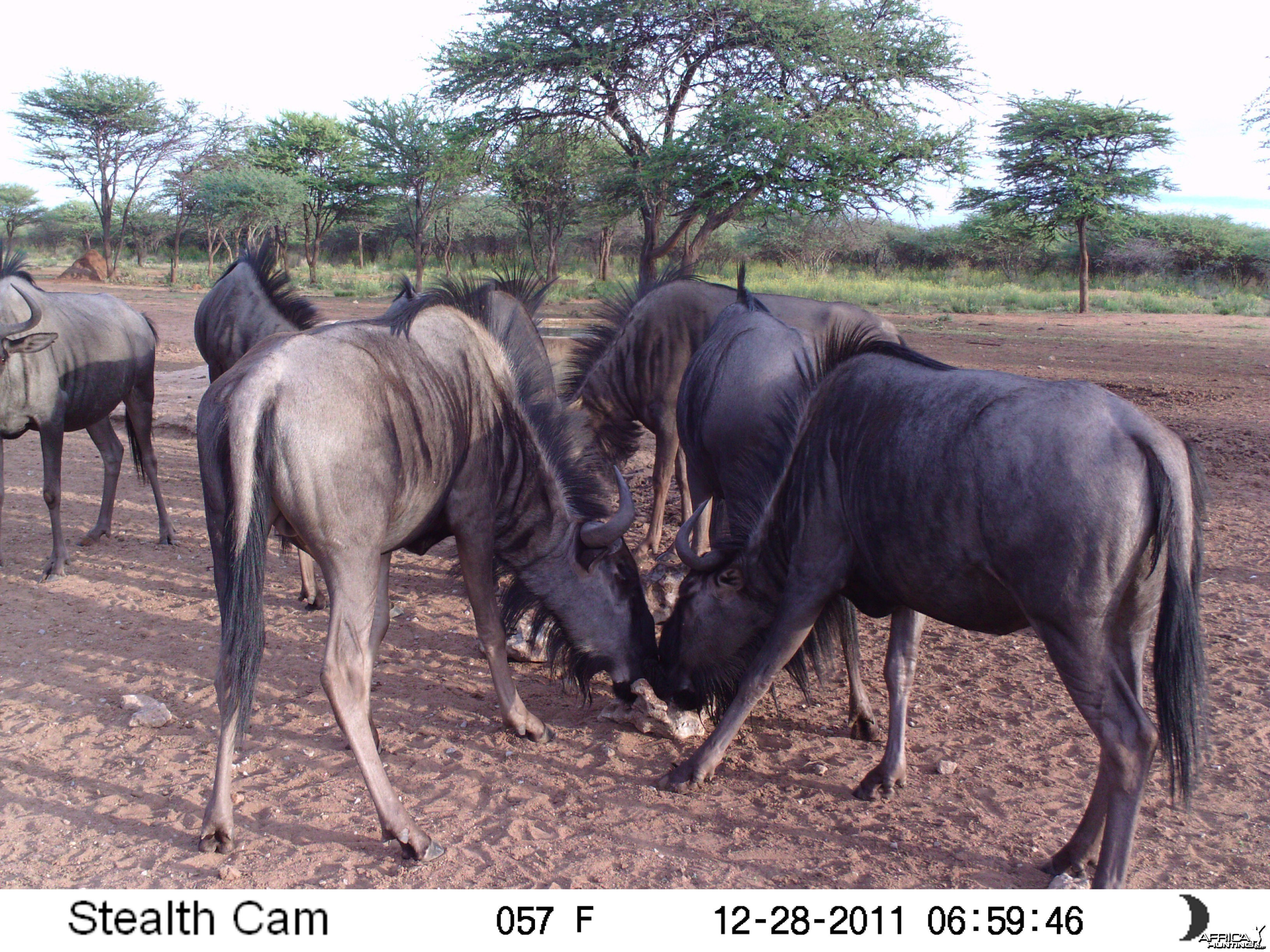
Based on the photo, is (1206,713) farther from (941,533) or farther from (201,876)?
(201,876)

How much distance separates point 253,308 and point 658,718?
352cm

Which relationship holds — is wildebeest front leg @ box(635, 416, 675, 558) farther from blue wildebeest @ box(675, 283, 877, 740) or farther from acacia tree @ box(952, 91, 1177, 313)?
acacia tree @ box(952, 91, 1177, 313)

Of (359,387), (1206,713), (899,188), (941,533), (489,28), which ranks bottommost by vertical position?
(1206,713)

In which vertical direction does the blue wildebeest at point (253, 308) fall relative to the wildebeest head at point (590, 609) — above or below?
above

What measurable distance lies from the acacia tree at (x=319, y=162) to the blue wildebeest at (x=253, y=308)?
29.5 m

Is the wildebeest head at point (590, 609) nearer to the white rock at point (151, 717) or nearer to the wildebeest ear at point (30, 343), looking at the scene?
the white rock at point (151, 717)

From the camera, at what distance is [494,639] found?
380 centimetres

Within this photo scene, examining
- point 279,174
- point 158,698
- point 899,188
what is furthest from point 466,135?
point 279,174

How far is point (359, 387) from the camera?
303cm

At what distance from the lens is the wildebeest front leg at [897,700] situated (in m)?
3.37

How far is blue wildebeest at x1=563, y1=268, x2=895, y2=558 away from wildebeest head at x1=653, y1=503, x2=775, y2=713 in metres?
2.28

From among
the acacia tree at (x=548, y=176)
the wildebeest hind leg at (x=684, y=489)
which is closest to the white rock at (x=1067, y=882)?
the wildebeest hind leg at (x=684, y=489)

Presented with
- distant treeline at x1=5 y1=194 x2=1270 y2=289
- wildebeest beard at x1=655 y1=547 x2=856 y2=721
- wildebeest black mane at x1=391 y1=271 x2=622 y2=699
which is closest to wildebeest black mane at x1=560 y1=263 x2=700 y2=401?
wildebeest black mane at x1=391 y1=271 x2=622 y2=699

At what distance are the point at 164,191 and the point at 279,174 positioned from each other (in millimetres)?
6911
